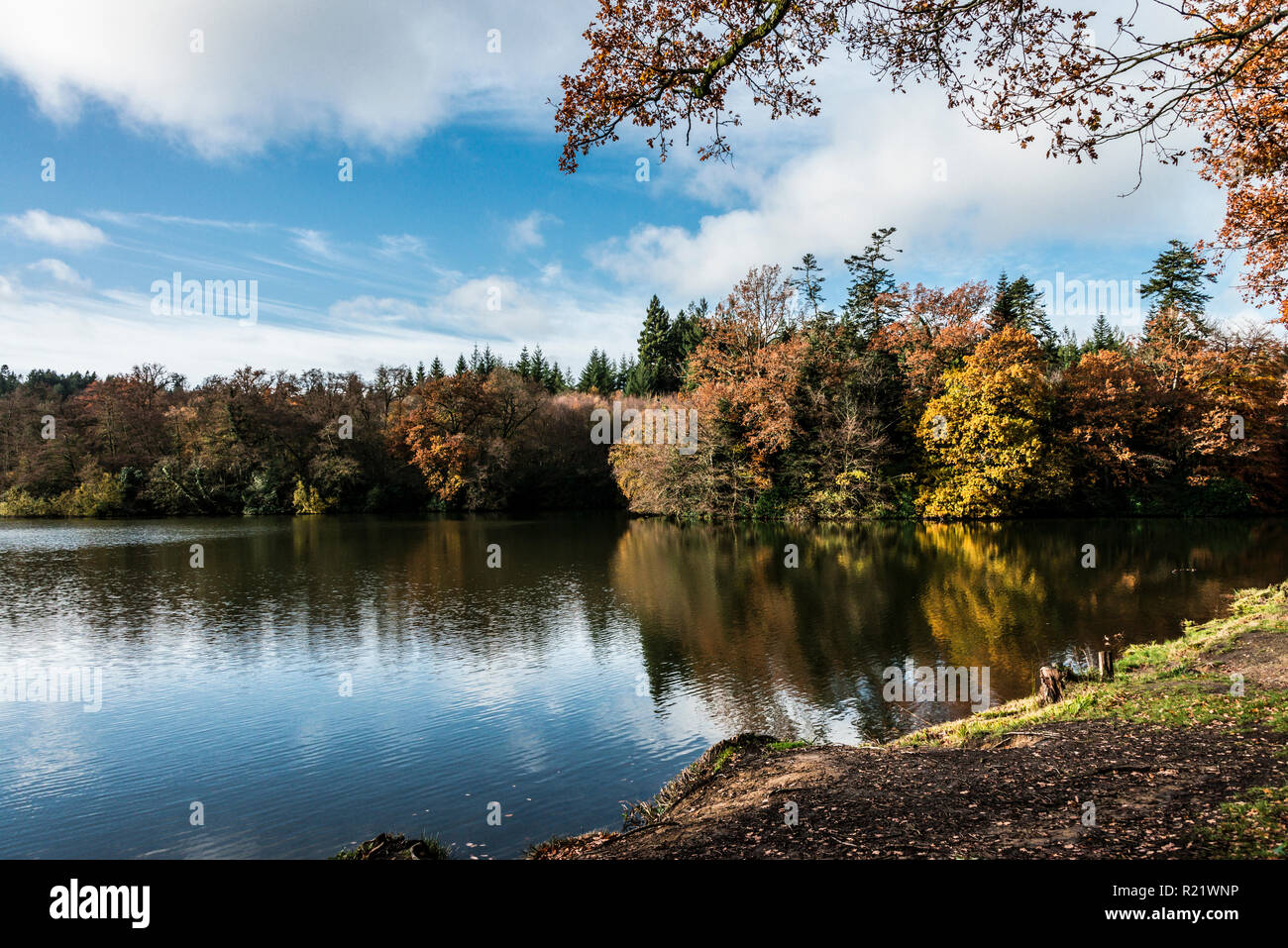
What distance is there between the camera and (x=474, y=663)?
13.0 meters

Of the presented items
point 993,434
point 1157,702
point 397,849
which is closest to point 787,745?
point 1157,702

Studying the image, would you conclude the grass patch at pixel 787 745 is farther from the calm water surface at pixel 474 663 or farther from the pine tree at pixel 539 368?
the pine tree at pixel 539 368

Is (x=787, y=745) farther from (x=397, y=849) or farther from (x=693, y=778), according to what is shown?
(x=397, y=849)

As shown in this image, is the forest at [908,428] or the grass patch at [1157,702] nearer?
the grass patch at [1157,702]

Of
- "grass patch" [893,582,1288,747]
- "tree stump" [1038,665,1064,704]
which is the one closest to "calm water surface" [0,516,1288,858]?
"grass patch" [893,582,1288,747]

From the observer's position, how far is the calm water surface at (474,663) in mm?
7418

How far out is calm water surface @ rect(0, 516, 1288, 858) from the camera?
7.42m

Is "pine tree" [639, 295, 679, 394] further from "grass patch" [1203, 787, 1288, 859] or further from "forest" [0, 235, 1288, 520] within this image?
"grass patch" [1203, 787, 1288, 859]

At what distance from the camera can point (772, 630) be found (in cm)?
1497

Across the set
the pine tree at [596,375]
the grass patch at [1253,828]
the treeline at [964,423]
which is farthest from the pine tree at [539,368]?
the grass patch at [1253,828]

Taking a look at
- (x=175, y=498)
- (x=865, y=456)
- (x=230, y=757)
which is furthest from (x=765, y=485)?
(x=175, y=498)

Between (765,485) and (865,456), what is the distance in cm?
581

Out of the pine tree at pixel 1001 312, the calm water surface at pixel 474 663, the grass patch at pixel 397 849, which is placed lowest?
the calm water surface at pixel 474 663
